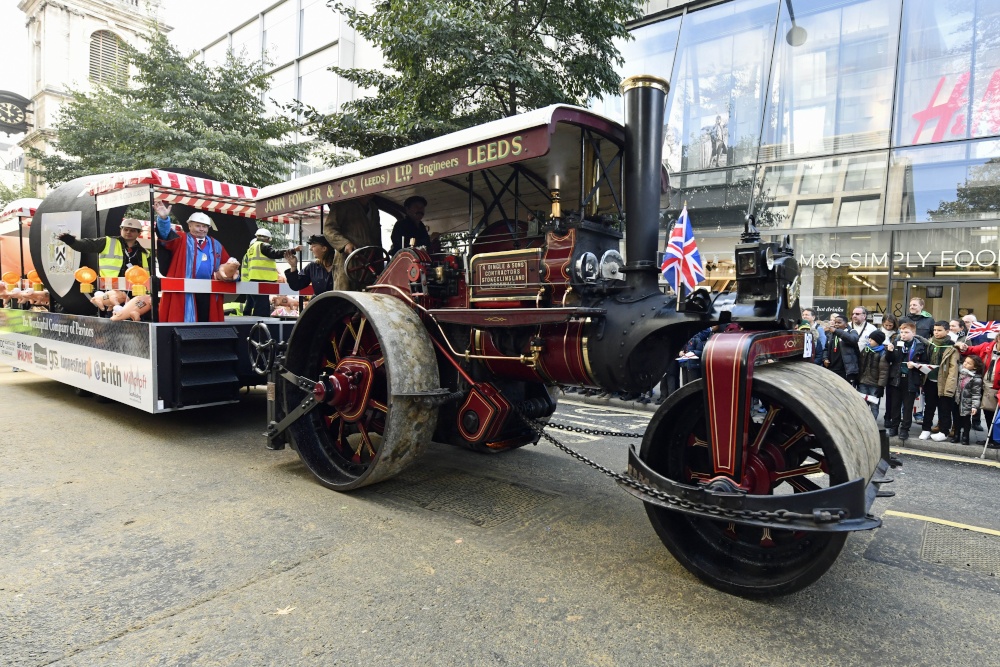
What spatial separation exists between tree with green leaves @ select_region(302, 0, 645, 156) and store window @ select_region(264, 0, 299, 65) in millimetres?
16738

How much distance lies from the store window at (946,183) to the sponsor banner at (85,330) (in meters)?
13.7

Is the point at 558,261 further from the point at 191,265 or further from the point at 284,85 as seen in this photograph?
the point at 284,85

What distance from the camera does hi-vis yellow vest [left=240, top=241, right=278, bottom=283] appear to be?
6.92m

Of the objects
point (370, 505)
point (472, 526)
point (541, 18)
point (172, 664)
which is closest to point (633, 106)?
point (472, 526)

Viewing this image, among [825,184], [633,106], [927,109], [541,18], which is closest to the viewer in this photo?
[633,106]

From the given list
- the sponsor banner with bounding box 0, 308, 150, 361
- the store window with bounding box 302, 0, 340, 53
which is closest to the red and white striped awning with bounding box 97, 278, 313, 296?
the sponsor banner with bounding box 0, 308, 150, 361

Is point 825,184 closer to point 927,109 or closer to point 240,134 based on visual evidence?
point 927,109

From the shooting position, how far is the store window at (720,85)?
14.2 metres

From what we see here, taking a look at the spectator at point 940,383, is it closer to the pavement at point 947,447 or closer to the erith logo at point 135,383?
the pavement at point 947,447

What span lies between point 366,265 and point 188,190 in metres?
2.27

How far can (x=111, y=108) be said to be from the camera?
588 inches

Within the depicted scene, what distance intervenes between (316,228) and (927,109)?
12.6 m

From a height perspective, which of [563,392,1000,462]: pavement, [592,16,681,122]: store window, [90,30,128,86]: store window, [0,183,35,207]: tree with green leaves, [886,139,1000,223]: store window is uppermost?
[90,30,128,86]: store window

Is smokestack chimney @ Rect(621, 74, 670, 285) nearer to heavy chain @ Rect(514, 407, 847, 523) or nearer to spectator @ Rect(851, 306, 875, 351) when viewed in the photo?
heavy chain @ Rect(514, 407, 847, 523)
